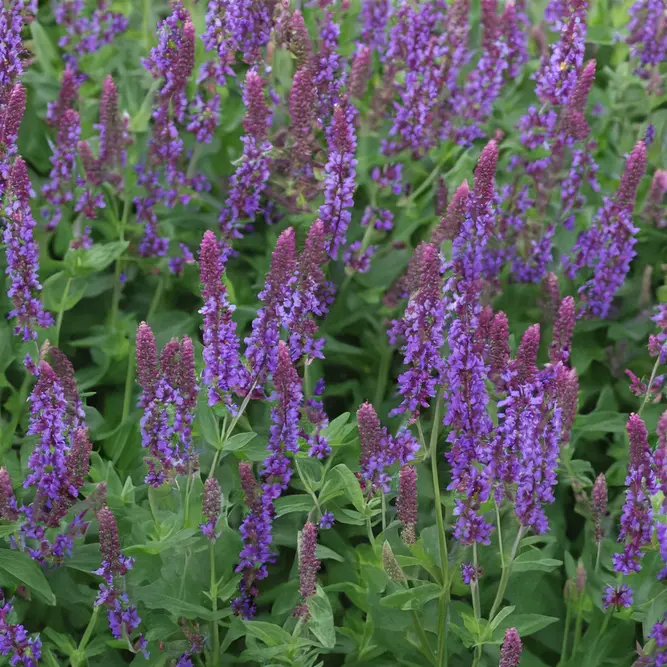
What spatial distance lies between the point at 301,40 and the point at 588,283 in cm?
152

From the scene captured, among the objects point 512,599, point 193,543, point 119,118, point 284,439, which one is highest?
point 119,118

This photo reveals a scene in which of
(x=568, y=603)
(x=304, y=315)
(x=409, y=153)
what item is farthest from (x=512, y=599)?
(x=409, y=153)

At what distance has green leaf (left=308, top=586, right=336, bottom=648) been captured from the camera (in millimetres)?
3072

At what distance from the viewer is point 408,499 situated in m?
3.08

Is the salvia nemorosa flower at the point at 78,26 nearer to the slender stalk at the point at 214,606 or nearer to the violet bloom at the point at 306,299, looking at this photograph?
the violet bloom at the point at 306,299

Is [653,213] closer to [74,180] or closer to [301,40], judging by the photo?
[301,40]

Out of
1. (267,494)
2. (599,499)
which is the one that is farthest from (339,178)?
(599,499)

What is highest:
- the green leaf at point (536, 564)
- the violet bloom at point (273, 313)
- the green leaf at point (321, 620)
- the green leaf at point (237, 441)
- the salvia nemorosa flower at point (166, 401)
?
the violet bloom at point (273, 313)

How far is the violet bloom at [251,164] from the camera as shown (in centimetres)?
404

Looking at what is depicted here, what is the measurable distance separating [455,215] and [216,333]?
0.83 meters

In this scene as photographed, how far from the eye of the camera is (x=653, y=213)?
4.77 meters

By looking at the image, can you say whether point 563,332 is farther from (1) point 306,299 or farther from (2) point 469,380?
(1) point 306,299

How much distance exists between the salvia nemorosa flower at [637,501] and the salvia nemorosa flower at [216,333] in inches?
46.5

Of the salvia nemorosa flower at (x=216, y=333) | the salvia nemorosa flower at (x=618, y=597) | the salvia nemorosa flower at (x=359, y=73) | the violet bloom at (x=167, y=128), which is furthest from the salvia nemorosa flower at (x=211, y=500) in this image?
the salvia nemorosa flower at (x=359, y=73)
